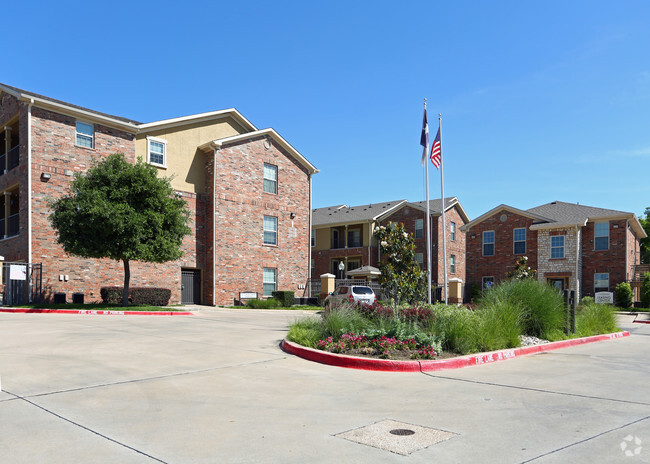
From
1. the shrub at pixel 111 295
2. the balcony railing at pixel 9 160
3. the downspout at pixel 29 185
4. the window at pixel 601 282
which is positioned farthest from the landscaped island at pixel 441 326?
the window at pixel 601 282

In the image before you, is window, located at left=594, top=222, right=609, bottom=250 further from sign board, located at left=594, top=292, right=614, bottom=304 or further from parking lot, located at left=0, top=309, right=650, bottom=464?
parking lot, located at left=0, top=309, right=650, bottom=464

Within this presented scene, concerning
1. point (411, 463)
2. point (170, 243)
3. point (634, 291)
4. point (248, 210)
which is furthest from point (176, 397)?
point (634, 291)

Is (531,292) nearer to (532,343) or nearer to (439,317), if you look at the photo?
(532,343)

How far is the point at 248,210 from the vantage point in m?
32.3

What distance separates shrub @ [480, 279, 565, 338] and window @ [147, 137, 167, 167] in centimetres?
2122

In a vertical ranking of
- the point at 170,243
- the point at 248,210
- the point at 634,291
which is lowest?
the point at 634,291

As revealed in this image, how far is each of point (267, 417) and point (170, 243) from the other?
1844cm

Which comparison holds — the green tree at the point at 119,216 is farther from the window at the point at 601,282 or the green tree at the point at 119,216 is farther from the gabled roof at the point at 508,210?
the window at the point at 601,282

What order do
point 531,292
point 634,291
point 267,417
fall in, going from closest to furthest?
point 267,417
point 531,292
point 634,291

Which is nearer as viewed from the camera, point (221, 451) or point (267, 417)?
point (221, 451)

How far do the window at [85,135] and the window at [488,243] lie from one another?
28727mm

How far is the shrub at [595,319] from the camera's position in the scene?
52.4 ft

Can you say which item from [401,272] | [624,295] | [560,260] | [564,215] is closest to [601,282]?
[624,295]

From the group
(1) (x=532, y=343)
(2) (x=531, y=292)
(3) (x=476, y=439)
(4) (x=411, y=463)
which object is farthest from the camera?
(2) (x=531, y=292)
